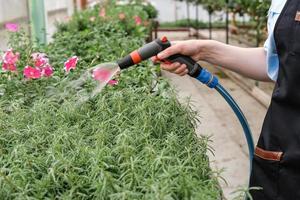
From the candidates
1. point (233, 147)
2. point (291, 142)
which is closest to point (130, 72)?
point (291, 142)

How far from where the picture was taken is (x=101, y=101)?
1626mm

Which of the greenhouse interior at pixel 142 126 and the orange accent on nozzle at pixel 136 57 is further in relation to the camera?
the orange accent on nozzle at pixel 136 57

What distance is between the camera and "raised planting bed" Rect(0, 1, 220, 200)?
1050 millimetres

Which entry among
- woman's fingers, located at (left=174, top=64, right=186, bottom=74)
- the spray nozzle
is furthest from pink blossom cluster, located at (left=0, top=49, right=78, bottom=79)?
woman's fingers, located at (left=174, top=64, right=186, bottom=74)

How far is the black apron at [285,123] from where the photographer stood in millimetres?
1345

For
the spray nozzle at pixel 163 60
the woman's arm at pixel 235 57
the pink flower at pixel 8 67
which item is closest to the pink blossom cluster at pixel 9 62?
the pink flower at pixel 8 67

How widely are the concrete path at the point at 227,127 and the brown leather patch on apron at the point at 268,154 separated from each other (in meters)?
0.98

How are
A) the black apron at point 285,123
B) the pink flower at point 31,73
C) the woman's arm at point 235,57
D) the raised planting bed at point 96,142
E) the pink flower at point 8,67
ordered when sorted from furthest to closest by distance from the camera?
the pink flower at point 8,67
the pink flower at point 31,73
the woman's arm at point 235,57
the black apron at point 285,123
the raised planting bed at point 96,142

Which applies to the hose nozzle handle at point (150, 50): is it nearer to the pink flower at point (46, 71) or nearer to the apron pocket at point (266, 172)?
the apron pocket at point (266, 172)

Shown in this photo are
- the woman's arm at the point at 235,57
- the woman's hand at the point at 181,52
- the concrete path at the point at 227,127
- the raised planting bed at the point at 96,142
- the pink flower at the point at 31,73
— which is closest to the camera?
the raised planting bed at the point at 96,142

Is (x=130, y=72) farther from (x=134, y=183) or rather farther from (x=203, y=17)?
(x=203, y=17)

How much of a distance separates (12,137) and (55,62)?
3.86ft

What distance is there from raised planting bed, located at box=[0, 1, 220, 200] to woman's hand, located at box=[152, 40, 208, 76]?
0.15 meters

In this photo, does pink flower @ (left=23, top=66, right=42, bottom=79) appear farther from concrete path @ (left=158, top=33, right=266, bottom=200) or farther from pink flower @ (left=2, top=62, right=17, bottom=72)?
concrete path @ (left=158, top=33, right=266, bottom=200)
